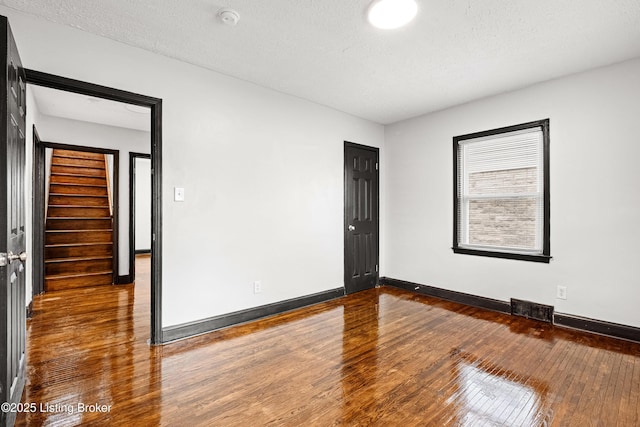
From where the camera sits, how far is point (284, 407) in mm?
1906

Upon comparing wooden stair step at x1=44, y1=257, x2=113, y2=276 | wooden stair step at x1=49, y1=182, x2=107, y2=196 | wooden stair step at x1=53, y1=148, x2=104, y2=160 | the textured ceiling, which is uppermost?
the textured ceiling

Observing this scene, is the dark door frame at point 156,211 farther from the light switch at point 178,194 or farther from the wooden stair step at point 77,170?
the wooden stair step at point 77,170

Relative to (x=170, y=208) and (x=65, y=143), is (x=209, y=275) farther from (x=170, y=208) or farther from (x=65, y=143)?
(x=65, y=143)

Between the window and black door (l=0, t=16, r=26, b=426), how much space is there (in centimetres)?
422

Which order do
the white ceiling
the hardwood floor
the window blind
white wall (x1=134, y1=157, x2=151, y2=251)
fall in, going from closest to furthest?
1. the hardwood floor
2. the window blind
3. the white ceiling
4. white wall (x1=134, y1=157, x2=151, y2=251)

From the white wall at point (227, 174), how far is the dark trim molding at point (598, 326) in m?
2.51

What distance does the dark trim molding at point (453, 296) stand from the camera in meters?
3.75

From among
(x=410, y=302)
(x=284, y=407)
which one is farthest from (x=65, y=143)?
(x=410, y=302)

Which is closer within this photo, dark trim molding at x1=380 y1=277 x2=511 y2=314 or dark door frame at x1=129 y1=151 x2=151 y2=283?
dark trim molding at x1=380 y1=277 x2=511 y2=314

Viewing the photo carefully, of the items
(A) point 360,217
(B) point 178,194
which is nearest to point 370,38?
(B) point 178,194

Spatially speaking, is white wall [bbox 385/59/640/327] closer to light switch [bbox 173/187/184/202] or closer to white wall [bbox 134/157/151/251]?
light switch [bbox 173/187/184/202]

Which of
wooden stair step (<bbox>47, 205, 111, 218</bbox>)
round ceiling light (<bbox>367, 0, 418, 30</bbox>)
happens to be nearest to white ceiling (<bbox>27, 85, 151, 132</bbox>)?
wooden stair step (<bbox>47, 205, 111, 218</bbox>)

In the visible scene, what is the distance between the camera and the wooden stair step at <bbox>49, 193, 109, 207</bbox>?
543cm

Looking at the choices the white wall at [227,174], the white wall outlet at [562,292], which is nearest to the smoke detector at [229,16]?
the white wall at [227,174]
